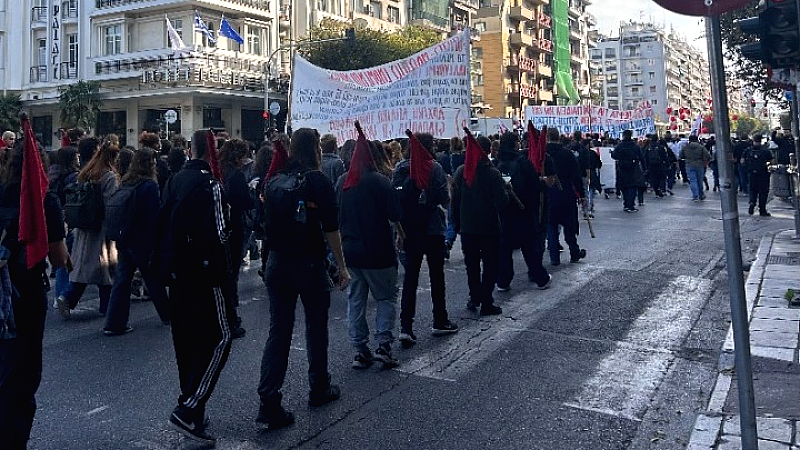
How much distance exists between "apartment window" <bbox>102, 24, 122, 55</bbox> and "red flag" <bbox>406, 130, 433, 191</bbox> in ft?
129

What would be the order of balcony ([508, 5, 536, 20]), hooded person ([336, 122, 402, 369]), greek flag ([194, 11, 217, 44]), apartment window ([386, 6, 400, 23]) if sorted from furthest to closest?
balcony ([508, 5, 536, 20]) → apartment window ([386, 6, 400, 23]) → greek flag ([194, 11, 217, 44]) → hooded person ([336, 122, 402, 369])

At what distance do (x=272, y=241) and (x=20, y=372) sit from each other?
171 cm

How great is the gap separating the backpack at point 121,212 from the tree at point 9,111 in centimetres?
3893

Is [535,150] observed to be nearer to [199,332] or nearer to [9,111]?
[199,332]

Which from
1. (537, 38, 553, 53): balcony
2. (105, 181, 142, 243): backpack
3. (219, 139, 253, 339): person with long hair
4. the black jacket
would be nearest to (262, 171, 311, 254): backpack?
(219, 139, 253, 339): person with long hair

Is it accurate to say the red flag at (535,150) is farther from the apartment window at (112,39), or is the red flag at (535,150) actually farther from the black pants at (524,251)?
the apartment window at (112,39)

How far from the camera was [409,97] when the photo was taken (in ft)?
34.1

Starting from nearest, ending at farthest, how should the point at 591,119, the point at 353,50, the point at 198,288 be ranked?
1. the point at 198,288
2. the point at 591,119
3. the point at 353,50

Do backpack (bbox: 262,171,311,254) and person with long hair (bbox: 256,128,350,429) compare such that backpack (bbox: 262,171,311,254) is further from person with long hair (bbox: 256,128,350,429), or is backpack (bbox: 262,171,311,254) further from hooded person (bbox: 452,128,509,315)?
hooded person (bbox: 452,128,509,315)

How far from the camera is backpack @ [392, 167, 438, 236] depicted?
6895 millimetres

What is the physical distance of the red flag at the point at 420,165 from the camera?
271 inches

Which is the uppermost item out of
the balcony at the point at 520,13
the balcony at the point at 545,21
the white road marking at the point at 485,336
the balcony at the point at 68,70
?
the balcony at the point at 545,21

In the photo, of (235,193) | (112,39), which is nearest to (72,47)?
(112,39)

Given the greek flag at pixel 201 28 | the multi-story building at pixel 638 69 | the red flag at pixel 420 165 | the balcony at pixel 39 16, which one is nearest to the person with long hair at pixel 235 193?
the red flag at pixel 420 165
